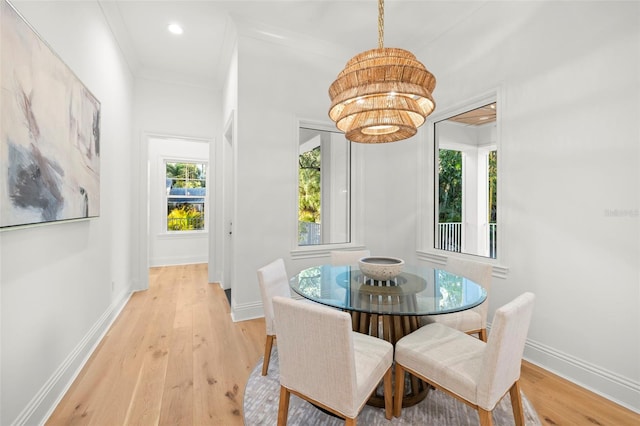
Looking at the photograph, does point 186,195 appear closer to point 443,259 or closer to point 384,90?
point 443,259

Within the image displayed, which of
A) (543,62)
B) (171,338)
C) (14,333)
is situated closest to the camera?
(14,333)

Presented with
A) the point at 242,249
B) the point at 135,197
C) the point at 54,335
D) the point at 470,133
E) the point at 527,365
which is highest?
the point at 470,133

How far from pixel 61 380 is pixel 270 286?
144 cm

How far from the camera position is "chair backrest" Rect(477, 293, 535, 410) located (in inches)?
48.9

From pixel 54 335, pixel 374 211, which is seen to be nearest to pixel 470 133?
pixel 374 211

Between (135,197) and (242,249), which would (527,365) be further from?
(135,197)

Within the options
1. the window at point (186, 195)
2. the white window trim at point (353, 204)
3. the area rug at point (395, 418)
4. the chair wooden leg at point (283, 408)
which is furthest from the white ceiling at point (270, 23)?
the area rug at point (395, 418)

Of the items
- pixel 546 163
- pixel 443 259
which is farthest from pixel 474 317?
pixel 546 163

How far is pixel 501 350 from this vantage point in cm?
125

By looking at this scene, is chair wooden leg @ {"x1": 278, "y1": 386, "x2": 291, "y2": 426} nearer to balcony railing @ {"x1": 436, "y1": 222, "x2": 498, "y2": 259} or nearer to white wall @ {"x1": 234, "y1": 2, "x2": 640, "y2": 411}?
white wall @ {"x1": 234, "y1": 2, "x2": 640, "y2": 411}

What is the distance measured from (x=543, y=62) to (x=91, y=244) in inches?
157

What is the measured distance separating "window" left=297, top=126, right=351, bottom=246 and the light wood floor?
1291 millimetres

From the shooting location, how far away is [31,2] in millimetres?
1583

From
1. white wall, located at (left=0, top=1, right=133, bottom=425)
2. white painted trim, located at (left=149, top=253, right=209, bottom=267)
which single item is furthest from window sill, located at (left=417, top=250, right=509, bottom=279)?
white painted trim, located at (left=149, top=253, right=209, bottom=267)
